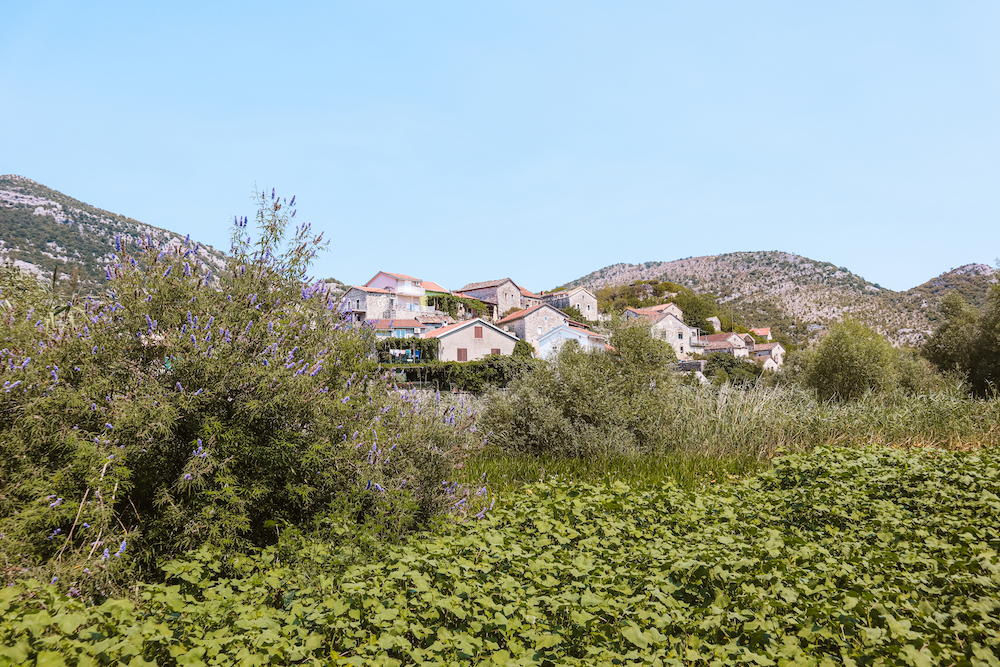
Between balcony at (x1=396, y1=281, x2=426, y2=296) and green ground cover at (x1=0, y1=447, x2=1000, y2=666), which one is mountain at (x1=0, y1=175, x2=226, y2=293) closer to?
balcony at (x1=396, y1=281, x2=426, y2=296)

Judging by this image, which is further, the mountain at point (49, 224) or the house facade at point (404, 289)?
the house facade at point (404, 289)

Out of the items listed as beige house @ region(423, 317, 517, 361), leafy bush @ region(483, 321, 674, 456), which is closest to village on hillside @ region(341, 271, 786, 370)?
beige house @ region(423, 317, 517, 361)

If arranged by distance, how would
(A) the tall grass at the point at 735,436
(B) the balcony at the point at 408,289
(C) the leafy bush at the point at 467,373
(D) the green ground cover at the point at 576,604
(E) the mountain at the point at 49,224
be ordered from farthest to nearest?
(B) the balcony at the point at 408,289, (E) the mountain at the point at 49,224, (C) the leafy bush at the point at 467,373, (A) the tall grass at the point at 735,436, (D) the green ground cover at the point at 576,604

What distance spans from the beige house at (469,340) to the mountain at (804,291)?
4094 centimetres

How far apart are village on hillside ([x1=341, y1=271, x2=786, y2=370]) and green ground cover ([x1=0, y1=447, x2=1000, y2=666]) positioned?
40.2 metres

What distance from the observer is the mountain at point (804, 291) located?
70062 mm

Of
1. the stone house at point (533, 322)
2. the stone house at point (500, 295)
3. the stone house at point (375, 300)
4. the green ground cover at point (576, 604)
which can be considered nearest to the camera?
the green ground cover at point (576, 604)

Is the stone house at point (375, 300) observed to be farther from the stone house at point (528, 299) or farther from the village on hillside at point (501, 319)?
the stone house at point (528, 299)

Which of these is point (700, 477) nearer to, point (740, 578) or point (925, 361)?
point (740, 578)

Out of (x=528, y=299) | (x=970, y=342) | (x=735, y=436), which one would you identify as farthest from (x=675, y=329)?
(x=735, y=436)

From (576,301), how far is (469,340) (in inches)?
1237

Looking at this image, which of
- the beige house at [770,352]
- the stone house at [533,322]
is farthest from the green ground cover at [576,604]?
the beige house at [770,352]

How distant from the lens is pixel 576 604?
2.72 meters

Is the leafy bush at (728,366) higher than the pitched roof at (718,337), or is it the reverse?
the pitched roof at (718,337)
